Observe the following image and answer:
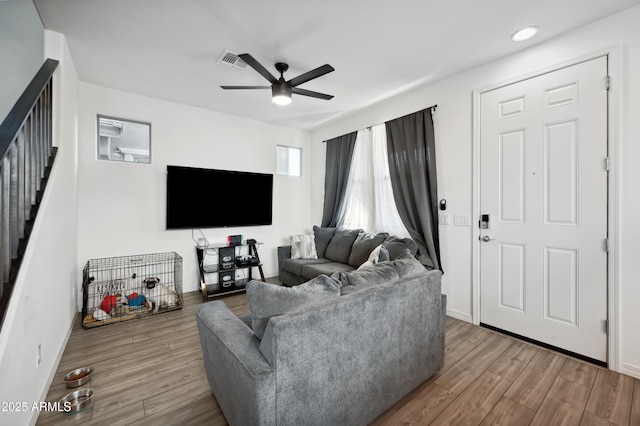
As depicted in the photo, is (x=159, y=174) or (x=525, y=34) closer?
(x=525, y=34)

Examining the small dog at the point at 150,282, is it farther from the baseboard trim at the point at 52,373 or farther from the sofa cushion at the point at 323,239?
the sofa cushion at the point at 323,239

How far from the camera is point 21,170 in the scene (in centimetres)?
150

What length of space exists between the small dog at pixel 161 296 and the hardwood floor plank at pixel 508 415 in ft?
10.9

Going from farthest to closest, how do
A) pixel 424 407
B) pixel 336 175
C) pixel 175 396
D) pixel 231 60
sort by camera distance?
pixel 336 175 → pixel 231 60 → pixel 175 396 → pixel 424 407

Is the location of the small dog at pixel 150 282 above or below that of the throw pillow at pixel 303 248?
below

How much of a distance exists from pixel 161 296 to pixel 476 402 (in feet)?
11.0

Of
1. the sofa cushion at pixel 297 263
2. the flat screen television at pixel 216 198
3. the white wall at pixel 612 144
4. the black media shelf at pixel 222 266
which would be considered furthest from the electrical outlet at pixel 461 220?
A: the flat screen television at pixel 216 198

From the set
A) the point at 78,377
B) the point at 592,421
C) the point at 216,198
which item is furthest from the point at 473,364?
the point at 216,198

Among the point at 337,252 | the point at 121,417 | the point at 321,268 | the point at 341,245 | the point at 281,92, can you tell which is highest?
the point at 281,92

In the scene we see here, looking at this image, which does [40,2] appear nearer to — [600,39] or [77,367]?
[77,367]

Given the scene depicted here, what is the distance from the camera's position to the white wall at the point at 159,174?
334cm

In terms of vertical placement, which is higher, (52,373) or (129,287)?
(129,287)

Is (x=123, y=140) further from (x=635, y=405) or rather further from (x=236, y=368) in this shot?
(x=635, y=405)

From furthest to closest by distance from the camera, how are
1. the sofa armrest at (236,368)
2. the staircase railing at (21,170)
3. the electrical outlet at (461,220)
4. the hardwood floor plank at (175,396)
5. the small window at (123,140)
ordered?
the small window at (123,140)
the electrical outlet at (461,220)
the hardwood floor plank at (175,396)
the staircase railing at (21,170)
the sofa armrest at (236,368)
